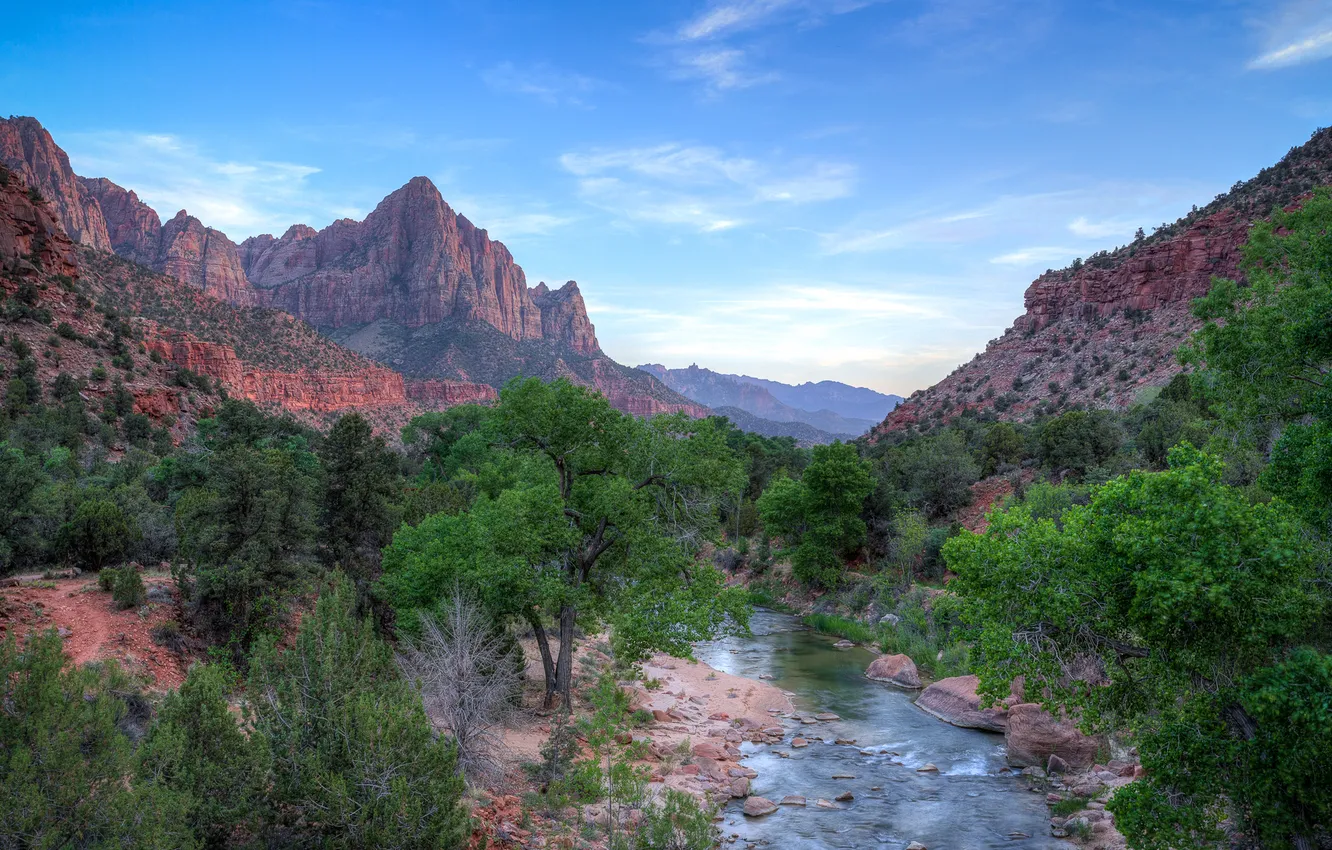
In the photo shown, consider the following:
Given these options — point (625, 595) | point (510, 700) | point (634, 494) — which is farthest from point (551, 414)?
point (510, 700)

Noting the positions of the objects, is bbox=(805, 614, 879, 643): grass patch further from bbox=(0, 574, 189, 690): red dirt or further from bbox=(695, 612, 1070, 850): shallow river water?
bbox=(0, 574, 189, 690): red dirt

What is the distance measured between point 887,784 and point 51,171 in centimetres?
18061

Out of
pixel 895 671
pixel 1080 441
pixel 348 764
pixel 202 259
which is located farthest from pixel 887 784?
pixel 202 259

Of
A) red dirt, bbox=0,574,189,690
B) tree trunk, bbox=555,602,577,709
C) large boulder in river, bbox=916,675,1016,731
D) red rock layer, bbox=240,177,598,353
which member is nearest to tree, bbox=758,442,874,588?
large boulder in river, bbox=916,675,1016,731

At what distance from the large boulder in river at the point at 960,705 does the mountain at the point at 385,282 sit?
110185 millimetres

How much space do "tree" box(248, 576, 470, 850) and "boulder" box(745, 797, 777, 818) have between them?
7.27 meters

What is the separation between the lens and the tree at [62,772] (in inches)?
251

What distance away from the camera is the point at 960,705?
70.8ft

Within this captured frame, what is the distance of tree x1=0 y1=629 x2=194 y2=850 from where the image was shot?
636 centimetres

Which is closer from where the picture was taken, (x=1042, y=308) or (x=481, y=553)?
(x=481, y=553)

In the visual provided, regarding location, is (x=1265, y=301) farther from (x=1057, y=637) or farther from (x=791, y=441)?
(x=791, y=441)

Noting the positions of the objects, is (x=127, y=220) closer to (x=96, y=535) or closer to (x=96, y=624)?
(x=96, y=535)

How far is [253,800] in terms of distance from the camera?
8945 millimetres

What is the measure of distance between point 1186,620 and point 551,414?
1280cm
